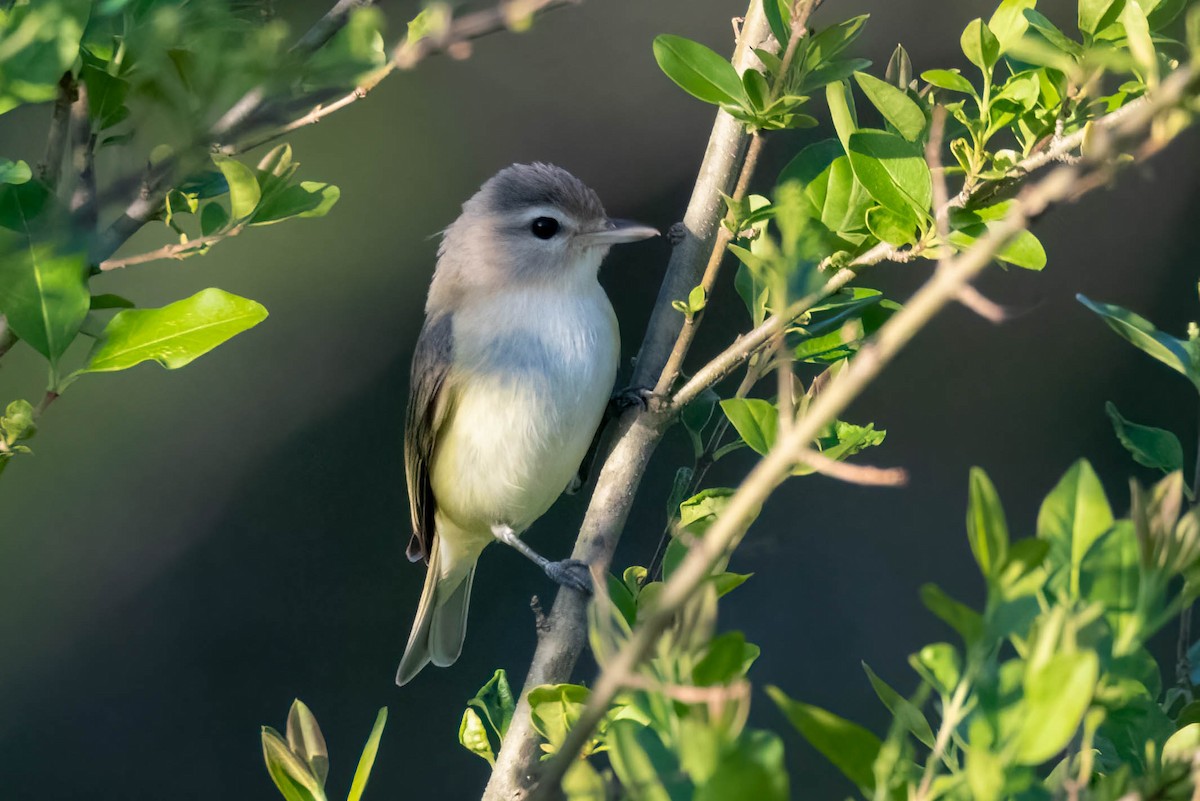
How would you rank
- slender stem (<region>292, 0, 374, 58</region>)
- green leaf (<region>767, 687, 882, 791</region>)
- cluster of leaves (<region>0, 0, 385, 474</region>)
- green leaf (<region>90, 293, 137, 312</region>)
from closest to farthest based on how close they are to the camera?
green leaf (<region>767, 687, 882, 791</region>), cluster of leaves (<region>0, 0, 385, 474</region>), slender stem (<region>292, 0, 374, 58</region>), green leaf (<region>90, 293, 137, 312</region>)

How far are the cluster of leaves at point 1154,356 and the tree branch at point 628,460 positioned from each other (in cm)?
44

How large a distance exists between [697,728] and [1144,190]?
14.0 ft

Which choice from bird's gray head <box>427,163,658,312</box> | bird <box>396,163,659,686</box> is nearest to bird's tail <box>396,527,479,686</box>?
bird <box>396,163,659,686</box>

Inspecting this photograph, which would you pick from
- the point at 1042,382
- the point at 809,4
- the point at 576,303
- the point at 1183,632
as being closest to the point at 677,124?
the point at 1042,382

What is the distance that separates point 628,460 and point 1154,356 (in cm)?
59

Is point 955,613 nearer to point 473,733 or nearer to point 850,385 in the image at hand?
point 850,385

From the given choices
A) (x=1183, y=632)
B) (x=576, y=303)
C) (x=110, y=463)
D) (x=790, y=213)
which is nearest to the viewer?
(x=790, y=213)

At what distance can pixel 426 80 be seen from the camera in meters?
4.34

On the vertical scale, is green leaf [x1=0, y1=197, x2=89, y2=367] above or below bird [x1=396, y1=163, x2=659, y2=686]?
→ above

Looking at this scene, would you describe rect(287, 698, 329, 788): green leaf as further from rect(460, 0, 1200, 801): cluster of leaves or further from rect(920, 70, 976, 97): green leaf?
rect(920, 70, 976, 97): green leaf

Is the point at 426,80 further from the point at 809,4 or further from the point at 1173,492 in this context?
the point at 1173,492

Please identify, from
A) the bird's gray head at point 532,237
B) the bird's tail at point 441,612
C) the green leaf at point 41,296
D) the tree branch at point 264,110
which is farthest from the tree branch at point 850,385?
the bird's tail at point 441,612

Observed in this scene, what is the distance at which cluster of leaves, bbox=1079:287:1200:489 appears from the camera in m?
0.81

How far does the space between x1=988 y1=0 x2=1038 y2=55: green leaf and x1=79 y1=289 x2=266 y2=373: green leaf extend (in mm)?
653
